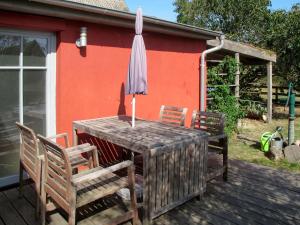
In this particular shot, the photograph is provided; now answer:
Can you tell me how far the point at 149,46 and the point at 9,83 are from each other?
2.82 metres

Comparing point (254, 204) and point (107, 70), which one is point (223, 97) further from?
point (254, 204)

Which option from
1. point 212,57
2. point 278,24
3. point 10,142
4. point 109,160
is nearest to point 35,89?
point 10,142

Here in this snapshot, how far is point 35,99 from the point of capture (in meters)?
4.73

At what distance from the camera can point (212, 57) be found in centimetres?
989

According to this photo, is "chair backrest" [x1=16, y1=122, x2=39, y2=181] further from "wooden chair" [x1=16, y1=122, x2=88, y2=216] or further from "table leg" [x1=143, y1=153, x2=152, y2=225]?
"table leg" [x1=143, y1=153, x2=152, y2=225]

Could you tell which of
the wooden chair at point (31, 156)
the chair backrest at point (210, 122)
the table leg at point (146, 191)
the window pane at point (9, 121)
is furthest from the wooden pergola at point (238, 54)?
the wooden chair at point (31, 156)

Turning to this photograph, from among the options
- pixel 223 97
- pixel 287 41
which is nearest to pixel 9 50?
pixel 223 97

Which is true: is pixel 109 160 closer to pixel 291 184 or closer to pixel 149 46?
pixel 149 46

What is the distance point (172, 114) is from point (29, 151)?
271 centimetres

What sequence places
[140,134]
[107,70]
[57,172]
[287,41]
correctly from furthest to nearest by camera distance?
[287,41] → [107,70] → [140,134] → [57,172]

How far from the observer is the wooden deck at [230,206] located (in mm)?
3846

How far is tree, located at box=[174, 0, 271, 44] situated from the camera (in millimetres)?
25688

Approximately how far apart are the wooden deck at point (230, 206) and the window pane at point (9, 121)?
14.5 inches

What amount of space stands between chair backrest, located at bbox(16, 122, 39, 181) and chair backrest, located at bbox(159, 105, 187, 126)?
2460 millimetres
